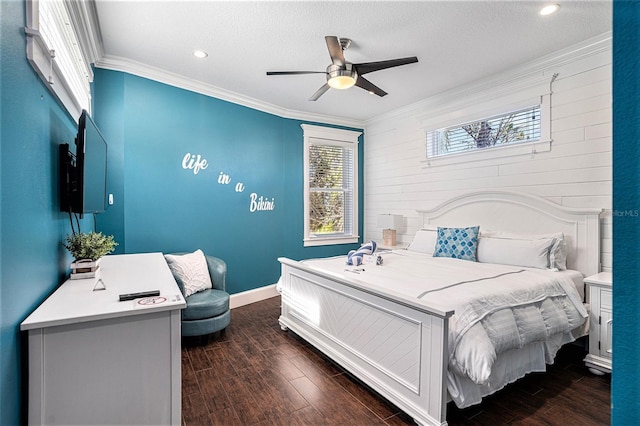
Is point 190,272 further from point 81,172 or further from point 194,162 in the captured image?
point 81,172

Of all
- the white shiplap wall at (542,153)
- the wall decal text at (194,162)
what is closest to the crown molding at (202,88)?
the wall decal text at (194,162)

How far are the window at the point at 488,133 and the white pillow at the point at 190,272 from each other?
3.36 metres

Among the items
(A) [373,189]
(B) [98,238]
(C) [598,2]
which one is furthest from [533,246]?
(B) [98,238]

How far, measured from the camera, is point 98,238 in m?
1.95

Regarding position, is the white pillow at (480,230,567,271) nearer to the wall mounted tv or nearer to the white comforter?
the white comforter

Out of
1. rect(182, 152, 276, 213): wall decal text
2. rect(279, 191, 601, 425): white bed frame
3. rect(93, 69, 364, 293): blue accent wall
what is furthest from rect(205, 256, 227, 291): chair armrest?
rect(182, 152, 276, 213): wall decal text

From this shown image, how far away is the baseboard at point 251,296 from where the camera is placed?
165 inches

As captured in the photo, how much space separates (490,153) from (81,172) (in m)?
3.92

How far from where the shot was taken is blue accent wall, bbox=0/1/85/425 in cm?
104

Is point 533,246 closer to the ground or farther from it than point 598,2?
A: closer to the ground

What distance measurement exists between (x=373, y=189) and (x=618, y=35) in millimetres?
5050

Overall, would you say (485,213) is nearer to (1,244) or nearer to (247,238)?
(247,238)

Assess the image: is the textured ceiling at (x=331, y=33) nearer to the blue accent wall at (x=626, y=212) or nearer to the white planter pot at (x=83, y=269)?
the white planter pot at (x=83, y=269)

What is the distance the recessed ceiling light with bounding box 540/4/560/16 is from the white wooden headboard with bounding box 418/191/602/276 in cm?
167
